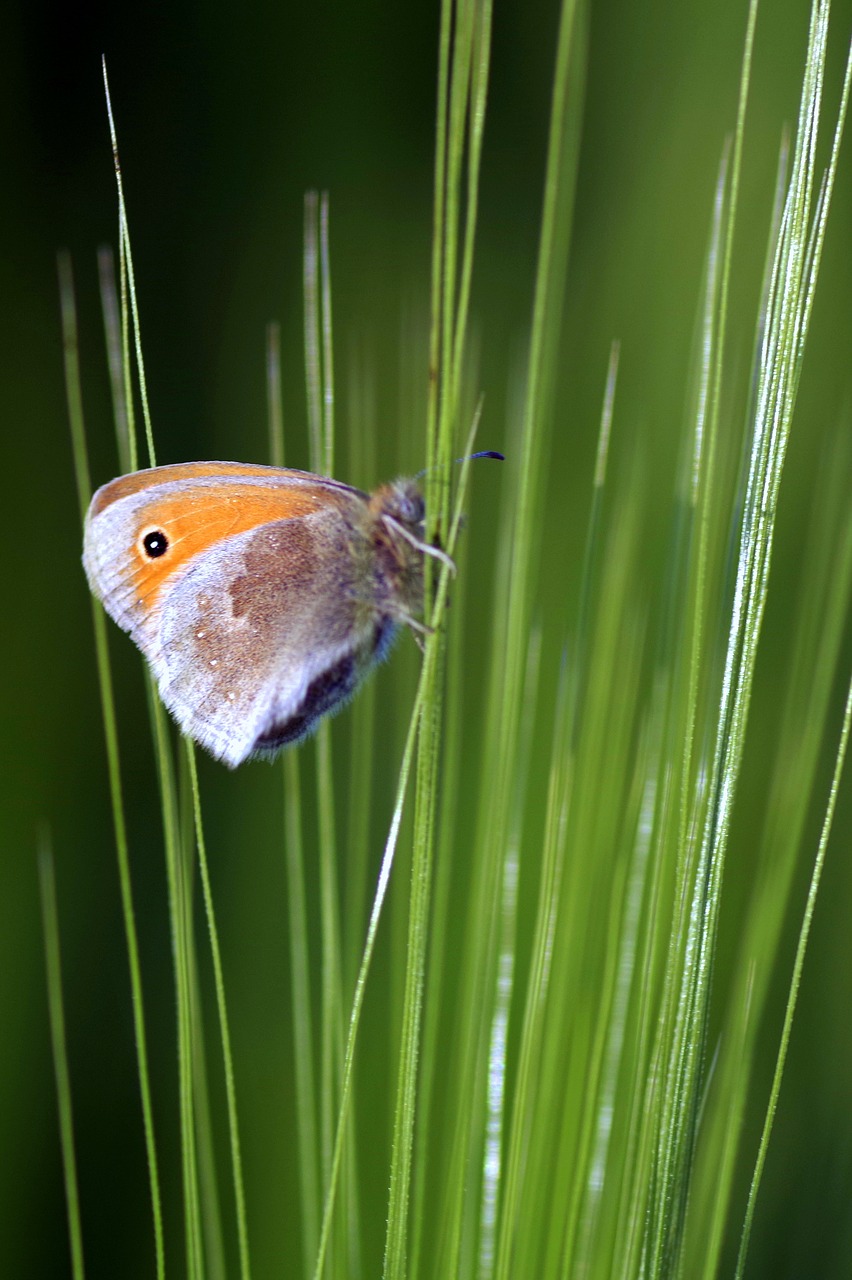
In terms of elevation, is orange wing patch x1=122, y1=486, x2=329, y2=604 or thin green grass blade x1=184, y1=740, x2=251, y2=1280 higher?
orange wing patch x1=122, y1=486, x2=329, y2=604

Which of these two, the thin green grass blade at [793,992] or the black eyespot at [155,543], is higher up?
the black eyespot at [155,543]

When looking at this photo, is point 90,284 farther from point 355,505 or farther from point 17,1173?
point 17,1173

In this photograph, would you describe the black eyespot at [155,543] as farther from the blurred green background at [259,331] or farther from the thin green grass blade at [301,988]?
the blurred green background at [259,331]

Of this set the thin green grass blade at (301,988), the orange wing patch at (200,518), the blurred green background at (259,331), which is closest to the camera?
the thin green grass blade at (301,988)

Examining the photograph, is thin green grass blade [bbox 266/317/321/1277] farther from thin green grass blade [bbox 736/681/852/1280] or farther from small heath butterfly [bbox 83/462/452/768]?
thin green grass blade [bbox 736/681/852/1280]

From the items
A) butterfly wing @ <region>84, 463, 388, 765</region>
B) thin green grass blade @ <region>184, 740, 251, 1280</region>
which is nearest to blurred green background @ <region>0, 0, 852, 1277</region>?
butterfly wing @ <region>84, 463, 388, 765</region>

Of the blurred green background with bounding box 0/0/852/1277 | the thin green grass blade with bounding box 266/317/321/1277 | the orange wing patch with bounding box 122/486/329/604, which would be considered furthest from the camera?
the blurred green background with bounding box 0/0/852/1277

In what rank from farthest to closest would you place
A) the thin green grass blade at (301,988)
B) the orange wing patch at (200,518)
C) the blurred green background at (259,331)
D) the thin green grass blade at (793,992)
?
the blurred green background at (259,331), the orange wing patch at (200,518), the thin green grass blade at (301,988), the thin green grass blade at (793,992)

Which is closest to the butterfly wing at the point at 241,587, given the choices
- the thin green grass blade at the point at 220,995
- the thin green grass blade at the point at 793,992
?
the thin green grass blade at the point at 220,995

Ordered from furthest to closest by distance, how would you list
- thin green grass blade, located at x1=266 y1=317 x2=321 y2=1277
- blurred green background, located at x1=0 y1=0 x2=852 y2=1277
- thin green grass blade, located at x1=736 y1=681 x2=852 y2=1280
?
blurred green background, located at x1=0 y1=0 x2=852 y2=1277 → thin green grass blade, located at x1=266 y1=317 x2=321 y2=1277 → thin green grass blade, located at x1=736 y1=681 x2=852 y2=1280
